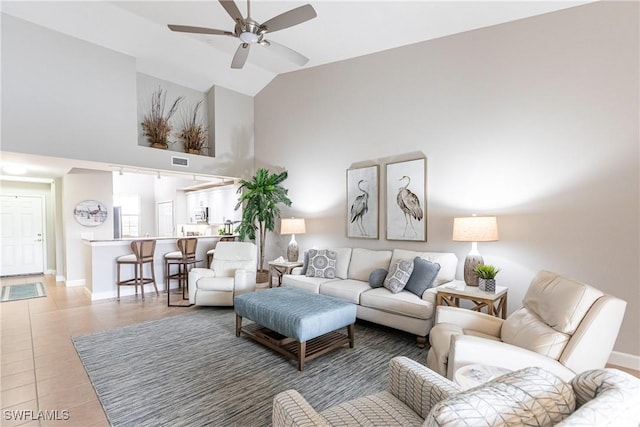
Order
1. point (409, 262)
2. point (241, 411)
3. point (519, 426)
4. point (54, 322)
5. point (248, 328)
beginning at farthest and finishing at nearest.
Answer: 1. point (54, 322)
2. point (409, 262)
3. point (248, 328)
4. point (241, 411)
5. point (519, 426)

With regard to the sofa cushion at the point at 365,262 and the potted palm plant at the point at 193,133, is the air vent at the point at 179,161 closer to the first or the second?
the potted palm plant at the point at 193,133

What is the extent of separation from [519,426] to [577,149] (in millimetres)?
3244

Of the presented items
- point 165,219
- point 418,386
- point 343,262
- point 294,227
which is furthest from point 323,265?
point 165,219

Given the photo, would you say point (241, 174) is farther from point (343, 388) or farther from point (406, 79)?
point (343, 388)

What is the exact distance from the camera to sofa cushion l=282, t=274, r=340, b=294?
3984mm

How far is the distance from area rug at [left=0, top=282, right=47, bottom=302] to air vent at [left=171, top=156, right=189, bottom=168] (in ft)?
11.0

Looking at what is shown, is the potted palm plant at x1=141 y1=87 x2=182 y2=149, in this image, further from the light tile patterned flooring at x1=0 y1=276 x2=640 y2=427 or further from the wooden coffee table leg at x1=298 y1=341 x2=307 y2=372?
the wooden coffee table leg at x1=298 y1=341 x2=307 y2=372

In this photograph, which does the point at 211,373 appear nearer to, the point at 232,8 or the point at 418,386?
the point at 418,386

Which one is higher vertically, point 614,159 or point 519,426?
point 614,159

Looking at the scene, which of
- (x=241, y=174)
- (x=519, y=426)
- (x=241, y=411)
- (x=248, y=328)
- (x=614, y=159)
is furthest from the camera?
(x=241, y=174)

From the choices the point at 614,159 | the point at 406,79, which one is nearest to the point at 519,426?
the point at 614,159

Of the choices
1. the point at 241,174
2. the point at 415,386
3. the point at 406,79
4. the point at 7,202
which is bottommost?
the point at 415,386

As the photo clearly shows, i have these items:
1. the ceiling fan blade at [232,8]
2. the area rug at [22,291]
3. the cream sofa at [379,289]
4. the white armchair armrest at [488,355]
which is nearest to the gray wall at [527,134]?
the cream sofa at [379,289]

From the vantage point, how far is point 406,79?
13.6 feet
